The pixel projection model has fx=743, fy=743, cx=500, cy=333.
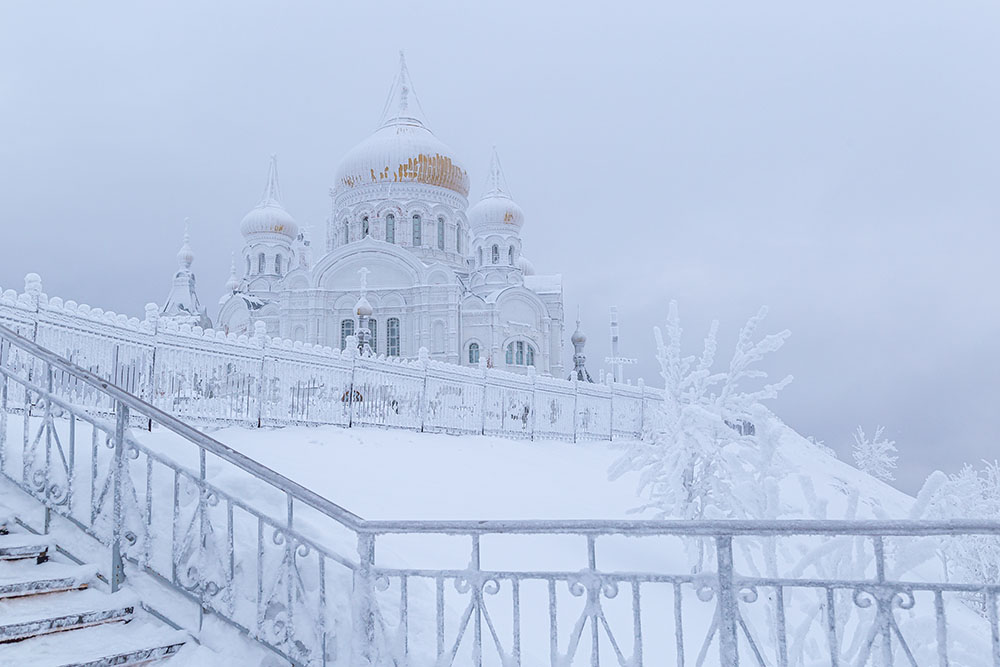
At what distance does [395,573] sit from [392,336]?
2892cm

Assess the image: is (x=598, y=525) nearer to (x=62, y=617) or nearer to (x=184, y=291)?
(x=62, y=617)

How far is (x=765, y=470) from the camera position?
8.95 metres

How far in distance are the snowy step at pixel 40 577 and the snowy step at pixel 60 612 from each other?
40mm

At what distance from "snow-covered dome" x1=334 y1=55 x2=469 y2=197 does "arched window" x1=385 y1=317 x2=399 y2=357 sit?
813cm

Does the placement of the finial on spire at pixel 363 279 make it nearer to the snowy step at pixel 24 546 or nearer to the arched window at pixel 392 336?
the arched window at pixel 392 336

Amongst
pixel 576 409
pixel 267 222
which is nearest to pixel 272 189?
pixel 267 222

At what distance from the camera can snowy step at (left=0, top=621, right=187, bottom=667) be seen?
3705 millimetres

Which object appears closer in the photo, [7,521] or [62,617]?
[62,617]

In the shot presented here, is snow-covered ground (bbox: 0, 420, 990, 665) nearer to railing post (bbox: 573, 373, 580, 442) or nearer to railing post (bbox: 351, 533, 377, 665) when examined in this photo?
railing post (bbox: 351, 533, 377, 665)

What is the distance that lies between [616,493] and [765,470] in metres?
5.15

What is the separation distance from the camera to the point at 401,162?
36.9 m

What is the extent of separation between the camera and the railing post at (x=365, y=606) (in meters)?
4.26

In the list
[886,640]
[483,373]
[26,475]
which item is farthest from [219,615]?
[483,373]

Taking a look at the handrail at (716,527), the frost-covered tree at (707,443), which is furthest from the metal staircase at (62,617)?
the frost-covered tree at (707,443)
